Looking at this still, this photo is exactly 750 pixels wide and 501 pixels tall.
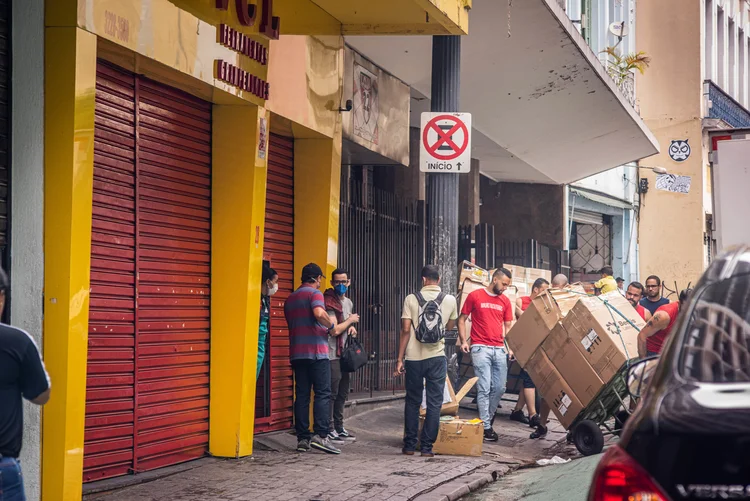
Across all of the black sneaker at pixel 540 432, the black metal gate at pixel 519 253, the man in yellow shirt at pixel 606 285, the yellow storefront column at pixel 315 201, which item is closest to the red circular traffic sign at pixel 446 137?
the yellow storefront column at pixel 315 201

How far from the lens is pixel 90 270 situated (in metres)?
8.32

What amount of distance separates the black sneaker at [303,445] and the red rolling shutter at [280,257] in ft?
2.22

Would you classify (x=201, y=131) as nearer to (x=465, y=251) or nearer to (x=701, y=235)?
(x=465, y=251)

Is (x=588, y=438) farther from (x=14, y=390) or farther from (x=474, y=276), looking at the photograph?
(x=14, y=390)

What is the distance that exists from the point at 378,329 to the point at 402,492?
21.6 feet

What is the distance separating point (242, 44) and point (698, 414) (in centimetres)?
745

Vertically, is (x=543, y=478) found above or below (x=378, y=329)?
below

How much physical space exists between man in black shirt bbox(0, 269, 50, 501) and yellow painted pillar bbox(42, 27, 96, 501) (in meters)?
2.66

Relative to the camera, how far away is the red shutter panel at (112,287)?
332 inches

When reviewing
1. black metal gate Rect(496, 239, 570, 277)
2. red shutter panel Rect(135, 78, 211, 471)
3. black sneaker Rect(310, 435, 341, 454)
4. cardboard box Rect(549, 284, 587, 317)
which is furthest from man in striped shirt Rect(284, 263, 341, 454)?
black metal gate Rect(496, 239, 570, 277)

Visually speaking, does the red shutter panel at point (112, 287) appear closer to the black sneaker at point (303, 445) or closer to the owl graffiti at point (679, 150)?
the black sneaker at point (303, 445)

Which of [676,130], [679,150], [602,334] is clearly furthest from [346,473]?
[676,130]

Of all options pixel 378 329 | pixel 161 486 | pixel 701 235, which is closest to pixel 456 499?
pixel 161 486

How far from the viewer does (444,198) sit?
465 inches
